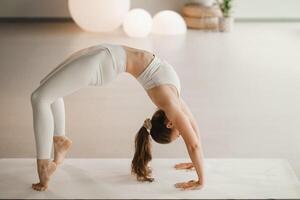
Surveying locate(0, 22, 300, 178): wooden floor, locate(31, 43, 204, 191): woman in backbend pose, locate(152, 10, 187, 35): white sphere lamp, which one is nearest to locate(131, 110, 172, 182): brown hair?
locate(31, 43, 204, 191): woman in backbend pose

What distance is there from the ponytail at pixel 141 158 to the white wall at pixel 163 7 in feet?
13.0

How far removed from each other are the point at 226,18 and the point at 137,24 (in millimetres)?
1084

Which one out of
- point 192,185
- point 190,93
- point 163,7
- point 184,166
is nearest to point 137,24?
point 163,7

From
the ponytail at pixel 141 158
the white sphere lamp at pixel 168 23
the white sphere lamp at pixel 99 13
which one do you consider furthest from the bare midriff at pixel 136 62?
the white sphere lamp at pixel 168 23

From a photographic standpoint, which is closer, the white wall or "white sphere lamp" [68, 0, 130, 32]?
"white sphere lamp" [68, 0, 130, 32]

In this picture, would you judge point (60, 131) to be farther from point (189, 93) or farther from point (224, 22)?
point (224, 22)

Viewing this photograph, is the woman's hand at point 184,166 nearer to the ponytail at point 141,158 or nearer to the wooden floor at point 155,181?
the wooden floor at point 155,181

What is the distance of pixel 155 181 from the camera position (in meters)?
2.56

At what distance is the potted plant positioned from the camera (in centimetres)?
592

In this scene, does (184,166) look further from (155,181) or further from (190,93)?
(190,93)

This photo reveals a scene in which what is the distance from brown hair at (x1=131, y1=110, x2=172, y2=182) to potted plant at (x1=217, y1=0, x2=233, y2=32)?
3.63 meters

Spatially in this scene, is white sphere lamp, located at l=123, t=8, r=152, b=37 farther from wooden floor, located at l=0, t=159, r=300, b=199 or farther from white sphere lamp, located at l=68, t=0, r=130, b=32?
wooden floor, located at l=0, t=159, r=300, b=199

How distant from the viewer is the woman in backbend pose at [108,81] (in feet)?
7.45

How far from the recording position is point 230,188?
8.14 ft
